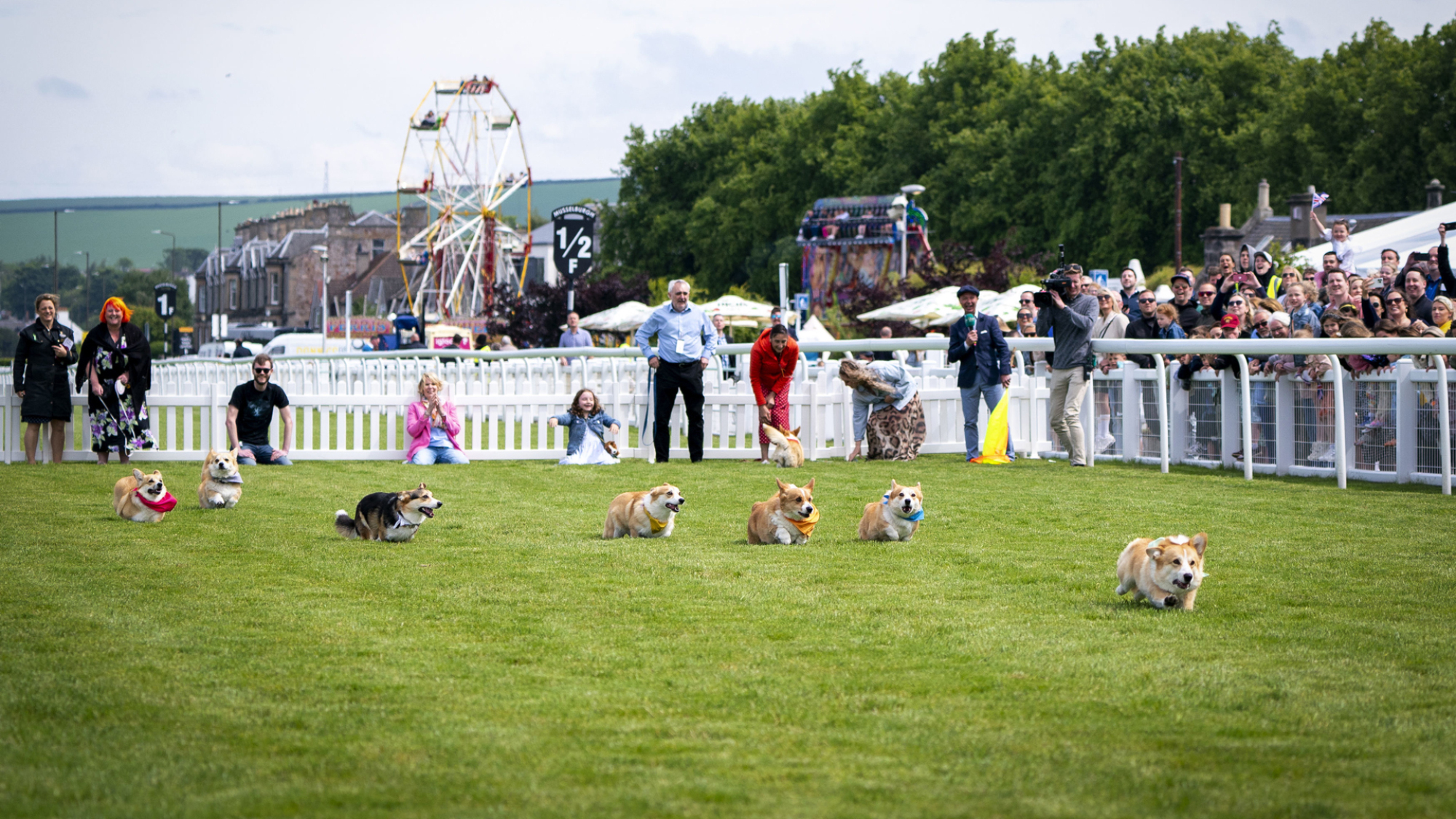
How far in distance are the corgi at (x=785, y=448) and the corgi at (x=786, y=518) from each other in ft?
20.9

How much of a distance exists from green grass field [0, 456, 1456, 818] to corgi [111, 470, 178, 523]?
0.38m

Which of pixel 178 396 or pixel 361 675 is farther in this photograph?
pixel 178 396

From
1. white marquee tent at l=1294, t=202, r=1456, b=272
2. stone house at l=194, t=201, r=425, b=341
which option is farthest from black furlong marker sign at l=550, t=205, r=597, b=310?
stone house at l=194, t=201, r=425, b=341

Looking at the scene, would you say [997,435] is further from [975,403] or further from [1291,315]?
[1291,315]

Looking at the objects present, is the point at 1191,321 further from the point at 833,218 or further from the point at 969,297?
the point at 833,218

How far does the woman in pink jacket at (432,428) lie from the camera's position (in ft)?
57.2

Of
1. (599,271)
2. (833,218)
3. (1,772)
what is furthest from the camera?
(599,271)

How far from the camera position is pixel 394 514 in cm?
964

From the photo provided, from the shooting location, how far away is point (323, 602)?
23.9ft

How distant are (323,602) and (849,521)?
4541mm

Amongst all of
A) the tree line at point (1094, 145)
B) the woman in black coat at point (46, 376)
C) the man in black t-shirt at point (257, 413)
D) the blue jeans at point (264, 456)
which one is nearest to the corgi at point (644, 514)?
the man in black t-shirt at point (257, 413)

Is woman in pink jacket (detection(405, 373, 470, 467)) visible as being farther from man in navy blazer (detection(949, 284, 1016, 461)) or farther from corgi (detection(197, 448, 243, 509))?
man in navy blazer (detection(949, 284, 1016, 461))

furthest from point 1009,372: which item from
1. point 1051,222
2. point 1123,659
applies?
point 1051,222

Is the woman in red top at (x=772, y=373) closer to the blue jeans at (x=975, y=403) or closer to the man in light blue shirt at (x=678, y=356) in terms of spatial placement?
the man in light blue shirt at (x=678, y=356)
